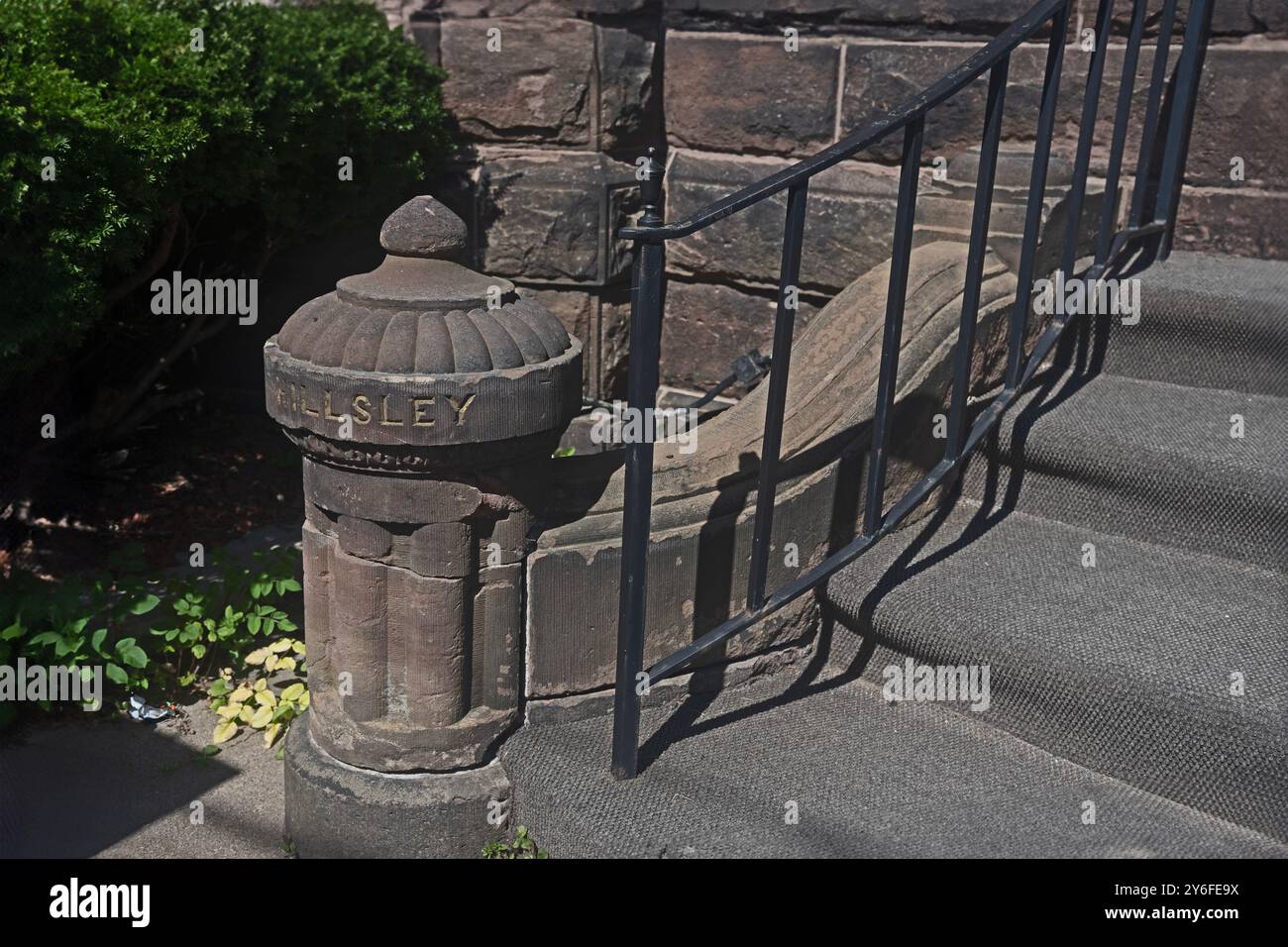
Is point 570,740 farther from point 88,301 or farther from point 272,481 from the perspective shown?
point 272,481

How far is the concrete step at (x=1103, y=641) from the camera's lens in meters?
2.52

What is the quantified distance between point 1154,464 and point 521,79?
286 centimetres

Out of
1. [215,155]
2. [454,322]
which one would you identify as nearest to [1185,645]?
[454,322]

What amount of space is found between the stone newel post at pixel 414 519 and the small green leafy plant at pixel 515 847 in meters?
0.03

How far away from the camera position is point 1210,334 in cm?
343

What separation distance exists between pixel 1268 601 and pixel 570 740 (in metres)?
1.60

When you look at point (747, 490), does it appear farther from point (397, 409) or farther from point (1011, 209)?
point (1011, 209)

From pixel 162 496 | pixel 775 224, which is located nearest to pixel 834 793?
pixel 775 224

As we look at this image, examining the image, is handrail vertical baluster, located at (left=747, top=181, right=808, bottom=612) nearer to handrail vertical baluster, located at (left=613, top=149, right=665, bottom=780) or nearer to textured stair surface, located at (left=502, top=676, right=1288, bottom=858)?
handrail vertical baluster, located at (left=613, top=149, right=665, bottom=780)

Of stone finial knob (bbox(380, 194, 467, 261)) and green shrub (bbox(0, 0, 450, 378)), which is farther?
green shrub (bbox(0, 0, 450, 378))

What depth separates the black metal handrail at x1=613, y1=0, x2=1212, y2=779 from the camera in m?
2.40

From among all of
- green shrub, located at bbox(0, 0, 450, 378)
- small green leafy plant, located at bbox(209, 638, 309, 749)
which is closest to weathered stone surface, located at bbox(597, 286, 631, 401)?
green shrub, located at bbox(0, 0, 450, 378)

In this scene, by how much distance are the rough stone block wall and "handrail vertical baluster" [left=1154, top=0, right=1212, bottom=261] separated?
0.15 meters
